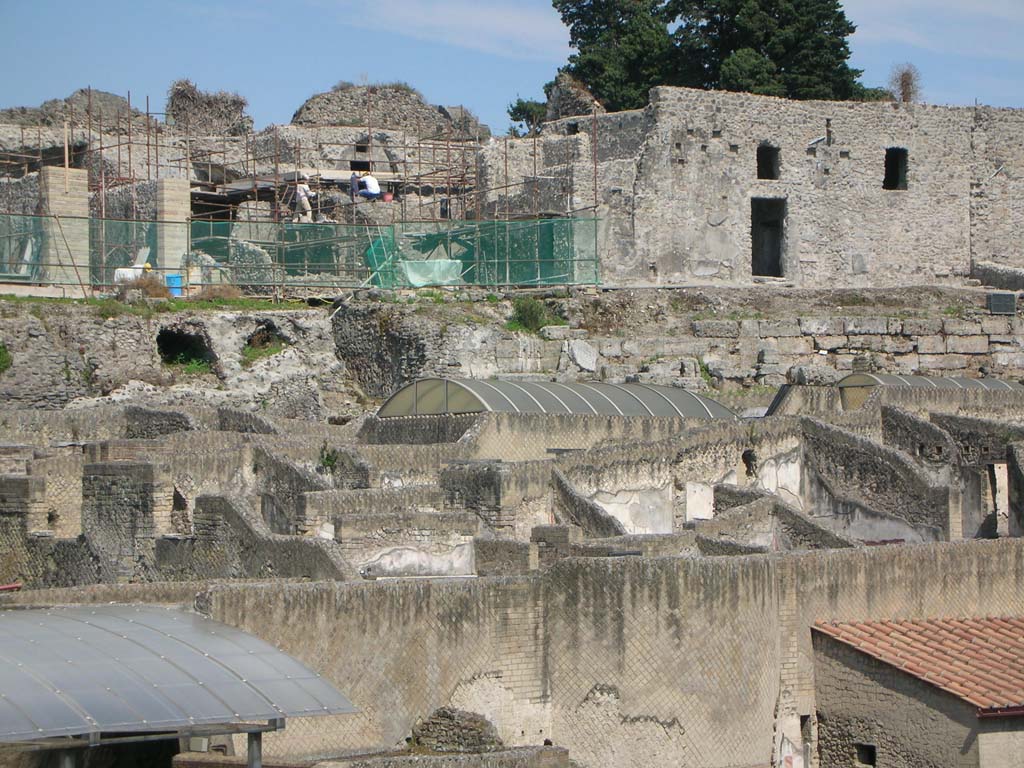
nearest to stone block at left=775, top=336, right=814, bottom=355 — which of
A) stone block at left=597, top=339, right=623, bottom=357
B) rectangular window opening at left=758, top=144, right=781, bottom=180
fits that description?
stone block at left=597, top=339, right=623, bottom=357

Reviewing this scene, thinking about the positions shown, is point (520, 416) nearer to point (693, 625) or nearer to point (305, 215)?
point (693, 625)

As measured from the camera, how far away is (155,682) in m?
15.3

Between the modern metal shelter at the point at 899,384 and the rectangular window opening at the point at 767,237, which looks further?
the rectangular window opening at the point at 767,237

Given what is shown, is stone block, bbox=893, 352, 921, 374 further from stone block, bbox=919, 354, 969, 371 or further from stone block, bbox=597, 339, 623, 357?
stone block, bbox=597, 339, 623, 357

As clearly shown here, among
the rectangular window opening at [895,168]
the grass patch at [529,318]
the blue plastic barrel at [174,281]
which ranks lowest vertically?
the grass patch at [529,318]

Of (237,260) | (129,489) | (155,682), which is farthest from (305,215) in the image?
(155,682)

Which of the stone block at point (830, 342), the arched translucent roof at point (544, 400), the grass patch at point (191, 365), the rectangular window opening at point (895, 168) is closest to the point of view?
the arched translucent roof at point (544, 400)

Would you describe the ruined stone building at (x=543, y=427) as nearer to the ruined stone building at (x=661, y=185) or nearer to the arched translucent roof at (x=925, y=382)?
the ruined stone building at (x=661, y=185)

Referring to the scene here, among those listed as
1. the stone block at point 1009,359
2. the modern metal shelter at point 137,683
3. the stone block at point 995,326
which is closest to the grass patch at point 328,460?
the modern metal shelter at point 137,683

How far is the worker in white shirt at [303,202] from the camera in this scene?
41278 millimetres

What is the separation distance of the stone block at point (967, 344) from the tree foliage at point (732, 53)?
36.7 feet

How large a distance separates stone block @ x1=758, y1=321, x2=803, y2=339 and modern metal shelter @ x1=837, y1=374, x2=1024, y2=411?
3673 millimetres

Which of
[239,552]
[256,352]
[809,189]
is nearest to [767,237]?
[809,189]

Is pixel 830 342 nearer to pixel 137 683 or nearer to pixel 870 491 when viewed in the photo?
pixel 870 491
